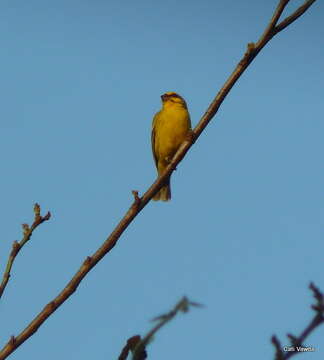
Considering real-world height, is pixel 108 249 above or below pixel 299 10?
below

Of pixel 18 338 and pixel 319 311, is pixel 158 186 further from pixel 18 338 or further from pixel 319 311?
pixel 319 311

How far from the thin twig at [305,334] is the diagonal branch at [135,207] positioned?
712mm

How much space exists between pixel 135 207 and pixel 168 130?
6.19 meters

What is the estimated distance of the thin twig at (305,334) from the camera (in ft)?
2.73

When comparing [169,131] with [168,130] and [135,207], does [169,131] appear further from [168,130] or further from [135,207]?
[135,207]

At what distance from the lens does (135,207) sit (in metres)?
1.88

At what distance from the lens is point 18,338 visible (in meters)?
1.48

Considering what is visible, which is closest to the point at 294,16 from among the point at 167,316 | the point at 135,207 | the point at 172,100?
the point at 135,207

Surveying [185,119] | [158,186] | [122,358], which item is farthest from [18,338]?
[185,119]

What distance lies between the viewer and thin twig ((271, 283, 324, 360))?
83 centimetres

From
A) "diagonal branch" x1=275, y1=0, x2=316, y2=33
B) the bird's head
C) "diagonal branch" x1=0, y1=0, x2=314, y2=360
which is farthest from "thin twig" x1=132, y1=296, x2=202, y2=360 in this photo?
the bird's head

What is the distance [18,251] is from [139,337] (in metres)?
0.81

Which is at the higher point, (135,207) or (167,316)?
(135,207)

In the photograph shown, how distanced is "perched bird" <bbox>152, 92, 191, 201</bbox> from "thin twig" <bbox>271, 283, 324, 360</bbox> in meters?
6.78
